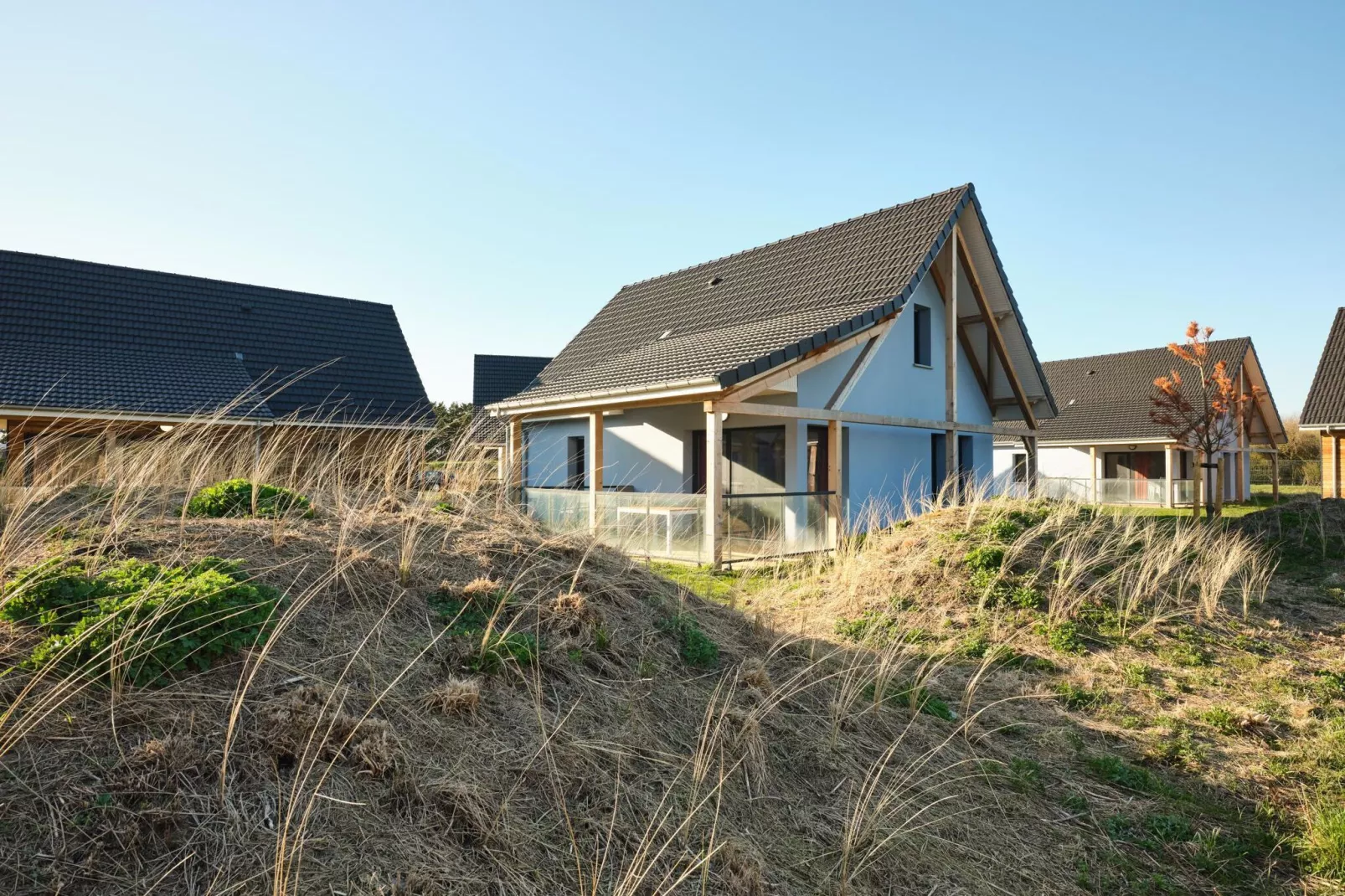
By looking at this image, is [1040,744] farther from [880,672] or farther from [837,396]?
[837,396]

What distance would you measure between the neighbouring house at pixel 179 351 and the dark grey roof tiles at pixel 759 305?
14.6ft

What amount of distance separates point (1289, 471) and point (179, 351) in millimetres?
47653

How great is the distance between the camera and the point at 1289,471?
3978cm

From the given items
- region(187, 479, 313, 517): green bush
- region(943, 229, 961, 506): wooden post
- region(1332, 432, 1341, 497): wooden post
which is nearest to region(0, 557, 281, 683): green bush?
region(187, 479, 313, 517): green bush

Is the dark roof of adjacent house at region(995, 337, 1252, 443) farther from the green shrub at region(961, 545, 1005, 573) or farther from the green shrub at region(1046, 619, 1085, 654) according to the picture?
the green shrub at region(1046, 619, 1085, 654)

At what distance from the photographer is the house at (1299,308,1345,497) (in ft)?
69.2

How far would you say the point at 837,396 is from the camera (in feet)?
40.4

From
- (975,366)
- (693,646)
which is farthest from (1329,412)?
(693,646)

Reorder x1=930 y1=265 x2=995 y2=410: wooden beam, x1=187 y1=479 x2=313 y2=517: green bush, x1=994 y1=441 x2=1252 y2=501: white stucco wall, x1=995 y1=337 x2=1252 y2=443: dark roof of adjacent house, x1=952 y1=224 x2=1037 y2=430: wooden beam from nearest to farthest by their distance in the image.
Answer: x1=187 y1=479 x2=313 y2=517: green bush → x1=952 y1=224 x2=1037 y2=430: wooden beam → x1=930 y1=265 x2=995 y2=410: wooden beam → x1=995 y1=337 x2=1252 y2=443: dark roof of adjacent house → x1=994 y1=441 x2=1252 y2=501: white stucco wall

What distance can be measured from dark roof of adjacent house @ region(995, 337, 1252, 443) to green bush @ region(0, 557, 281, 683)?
2811 cm

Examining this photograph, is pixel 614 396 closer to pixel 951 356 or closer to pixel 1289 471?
pixel 951 356

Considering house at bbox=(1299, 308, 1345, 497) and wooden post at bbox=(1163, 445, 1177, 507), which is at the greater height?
house at bbox=(1299, 308, 1345, 497)

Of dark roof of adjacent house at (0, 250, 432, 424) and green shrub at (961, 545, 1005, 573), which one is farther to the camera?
dark roof of adjacent house at (0, 250, 432, 424)

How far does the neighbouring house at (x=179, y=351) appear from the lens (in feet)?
50.5
